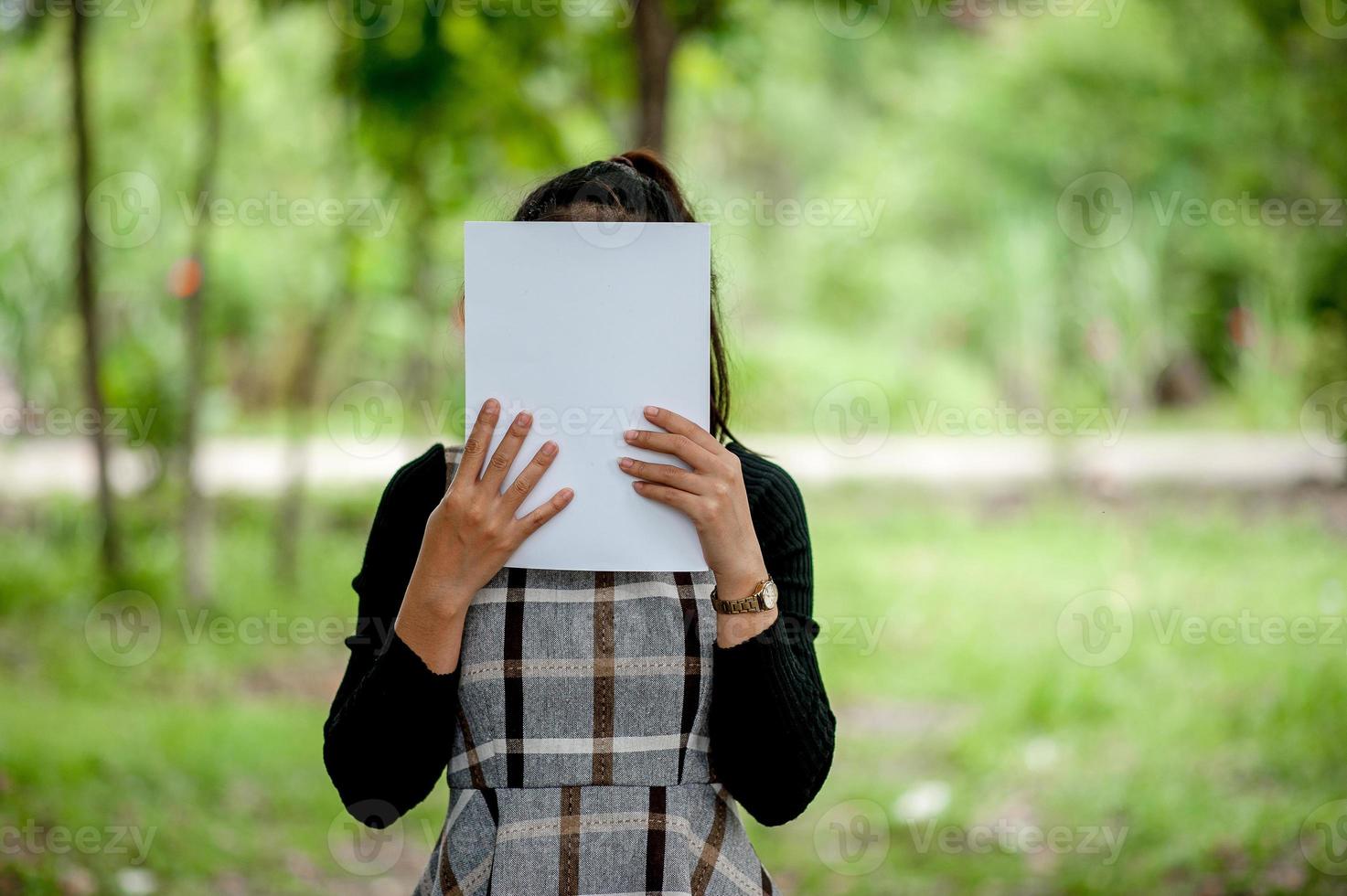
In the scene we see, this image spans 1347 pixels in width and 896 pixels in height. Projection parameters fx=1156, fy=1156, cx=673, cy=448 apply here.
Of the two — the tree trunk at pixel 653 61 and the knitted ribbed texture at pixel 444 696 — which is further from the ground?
the tree trunk at pixel 653 61

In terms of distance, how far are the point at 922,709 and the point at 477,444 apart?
3.67 m

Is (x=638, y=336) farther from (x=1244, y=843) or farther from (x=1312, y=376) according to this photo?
(x=1312, y=376)

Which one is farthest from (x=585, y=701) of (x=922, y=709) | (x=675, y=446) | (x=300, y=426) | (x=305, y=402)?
(x=305, y=402)

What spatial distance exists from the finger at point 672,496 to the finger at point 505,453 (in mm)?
110

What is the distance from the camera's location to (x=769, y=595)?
3.40 ft

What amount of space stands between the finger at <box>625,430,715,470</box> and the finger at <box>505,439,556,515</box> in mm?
69

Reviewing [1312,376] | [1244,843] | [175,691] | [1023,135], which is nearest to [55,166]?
[175,691]

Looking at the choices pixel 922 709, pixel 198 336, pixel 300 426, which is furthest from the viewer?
pixel 300 426

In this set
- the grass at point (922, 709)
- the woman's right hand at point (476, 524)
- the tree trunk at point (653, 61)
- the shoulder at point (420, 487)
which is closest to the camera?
the woman's right hand at point (476, 524)

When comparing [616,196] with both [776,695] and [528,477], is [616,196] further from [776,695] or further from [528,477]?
[776,695]

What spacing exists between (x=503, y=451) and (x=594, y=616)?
0.19 metres

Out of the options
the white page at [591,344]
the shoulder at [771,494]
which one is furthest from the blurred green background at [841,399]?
the white page at [591,344]

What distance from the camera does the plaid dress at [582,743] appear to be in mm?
1036

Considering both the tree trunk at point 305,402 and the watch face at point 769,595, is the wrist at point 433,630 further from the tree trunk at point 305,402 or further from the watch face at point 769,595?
the tree trunk at point 305,402
